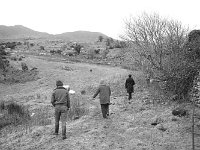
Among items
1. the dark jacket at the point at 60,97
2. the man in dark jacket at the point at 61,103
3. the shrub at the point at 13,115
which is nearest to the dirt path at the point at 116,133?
the man in dark jacket at the point at 61,103

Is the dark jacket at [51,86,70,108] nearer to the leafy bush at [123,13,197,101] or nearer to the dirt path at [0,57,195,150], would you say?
the dirt path at [0,57,195,150]

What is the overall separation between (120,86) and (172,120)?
878 cm

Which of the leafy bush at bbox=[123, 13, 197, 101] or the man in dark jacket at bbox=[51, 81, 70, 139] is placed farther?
the leafy bush at bbox=[123, 13, 197, 101]

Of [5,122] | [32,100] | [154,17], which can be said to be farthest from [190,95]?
[32,100]

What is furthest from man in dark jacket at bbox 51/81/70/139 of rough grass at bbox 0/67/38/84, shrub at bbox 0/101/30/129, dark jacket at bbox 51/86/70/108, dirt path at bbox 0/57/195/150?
rough grass at bbox 0/67/38/84

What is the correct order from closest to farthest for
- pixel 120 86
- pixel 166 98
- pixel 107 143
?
pixel 107 143 < pixel 166 98 < pixel 120 86

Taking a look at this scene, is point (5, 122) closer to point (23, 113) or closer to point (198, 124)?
point (23, 113)

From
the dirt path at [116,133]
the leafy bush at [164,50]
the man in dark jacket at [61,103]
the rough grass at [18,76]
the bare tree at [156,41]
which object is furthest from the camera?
the rough grass at [18,76]

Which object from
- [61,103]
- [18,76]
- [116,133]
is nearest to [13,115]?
[61,103]

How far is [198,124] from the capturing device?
8.27 m

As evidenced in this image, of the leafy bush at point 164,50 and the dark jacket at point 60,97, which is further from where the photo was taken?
the leafy bush at point 164,50

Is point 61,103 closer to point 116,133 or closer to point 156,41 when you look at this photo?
point 116,133

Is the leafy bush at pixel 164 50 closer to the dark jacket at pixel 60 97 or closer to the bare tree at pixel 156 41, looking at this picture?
the bare tree at pixel 156 41

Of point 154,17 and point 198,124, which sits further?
point 154,17
